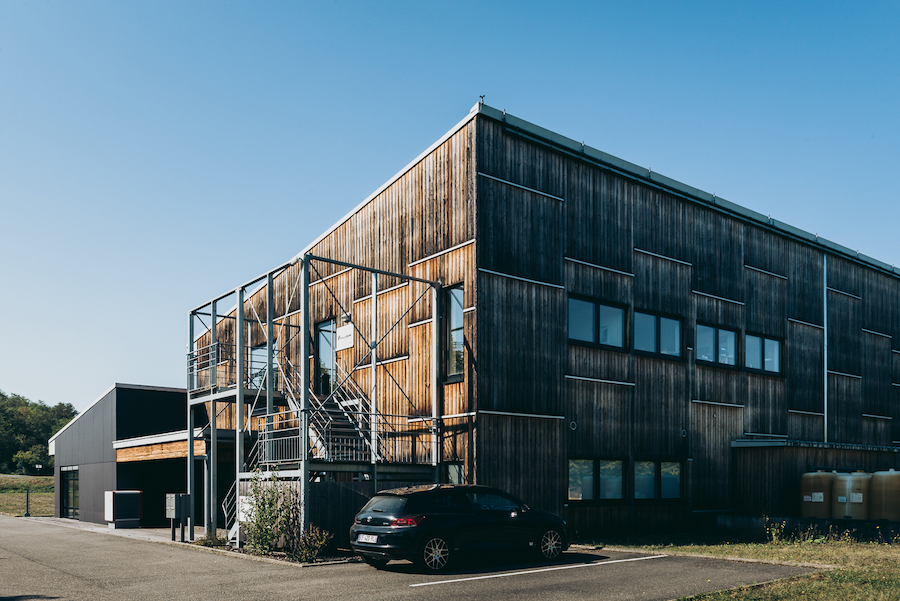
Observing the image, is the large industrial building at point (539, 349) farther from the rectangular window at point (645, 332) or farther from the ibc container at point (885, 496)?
the ibc container at point (885, 496)

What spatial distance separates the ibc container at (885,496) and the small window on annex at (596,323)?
276 inches

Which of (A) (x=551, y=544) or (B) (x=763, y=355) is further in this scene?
(B) (x=763, y=355)

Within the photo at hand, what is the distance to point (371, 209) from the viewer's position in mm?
21000

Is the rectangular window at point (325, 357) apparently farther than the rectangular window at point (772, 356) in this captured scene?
No

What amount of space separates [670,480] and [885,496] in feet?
16.5

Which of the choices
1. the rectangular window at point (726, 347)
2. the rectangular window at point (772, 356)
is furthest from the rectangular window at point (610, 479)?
the rectangular window at point (772, 356)

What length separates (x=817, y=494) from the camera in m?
20.4

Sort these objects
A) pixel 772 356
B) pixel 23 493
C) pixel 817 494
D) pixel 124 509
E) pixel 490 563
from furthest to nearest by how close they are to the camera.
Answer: pixel 23 493, pixel 772 356, pixel 124 509, pixel 817 494, pixel 490 563

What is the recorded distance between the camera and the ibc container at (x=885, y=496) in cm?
1925

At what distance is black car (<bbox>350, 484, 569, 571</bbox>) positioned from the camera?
12.5m

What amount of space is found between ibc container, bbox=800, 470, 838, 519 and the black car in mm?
9545

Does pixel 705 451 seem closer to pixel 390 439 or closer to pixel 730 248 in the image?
pixel 730 248

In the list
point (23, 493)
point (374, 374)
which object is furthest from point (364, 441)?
point (23, 493)

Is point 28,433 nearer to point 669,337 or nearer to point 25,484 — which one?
point 25,484
